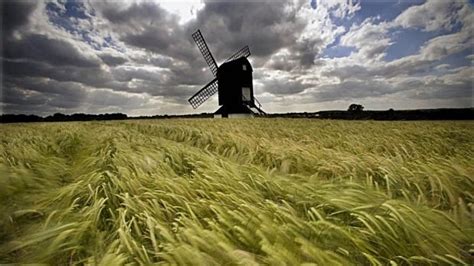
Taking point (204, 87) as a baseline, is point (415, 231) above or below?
below

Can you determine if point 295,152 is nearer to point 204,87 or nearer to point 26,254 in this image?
point 26,254

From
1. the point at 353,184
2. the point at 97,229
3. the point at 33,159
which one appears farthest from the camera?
the point at 33,159

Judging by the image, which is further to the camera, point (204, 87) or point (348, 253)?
point (204, 87)

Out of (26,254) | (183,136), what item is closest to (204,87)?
(183,136)

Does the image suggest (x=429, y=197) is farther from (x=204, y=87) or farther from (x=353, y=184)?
(x=204, y=87)

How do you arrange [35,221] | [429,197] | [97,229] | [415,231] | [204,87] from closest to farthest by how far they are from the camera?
[415,231] → [97,229] → [35,221] → [429,197] → [204,87]

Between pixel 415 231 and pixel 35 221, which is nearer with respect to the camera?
pixel 415 231

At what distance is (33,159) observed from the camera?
12.6 ft

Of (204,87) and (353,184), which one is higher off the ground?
(204,87)

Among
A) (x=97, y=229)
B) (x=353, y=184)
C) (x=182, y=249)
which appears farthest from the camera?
(x=353, y=184)

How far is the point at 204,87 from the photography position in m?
37.6

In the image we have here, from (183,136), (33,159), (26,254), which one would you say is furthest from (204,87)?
(26,254)

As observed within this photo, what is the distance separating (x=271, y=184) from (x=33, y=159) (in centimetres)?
334

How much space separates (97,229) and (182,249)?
84cm
